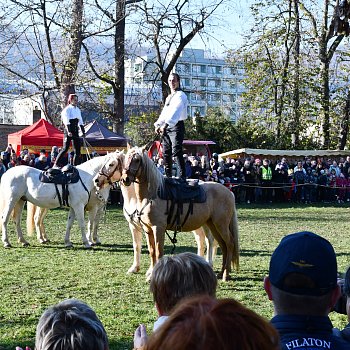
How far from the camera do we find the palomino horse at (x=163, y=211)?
9500 mm

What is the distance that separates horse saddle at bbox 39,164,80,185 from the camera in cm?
1335

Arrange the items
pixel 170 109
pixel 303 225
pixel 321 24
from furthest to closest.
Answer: pixel 321 24 → pixel 303 225 → pixel 170 109

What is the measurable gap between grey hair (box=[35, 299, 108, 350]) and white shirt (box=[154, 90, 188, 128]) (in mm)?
7681

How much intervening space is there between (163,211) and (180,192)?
431mm

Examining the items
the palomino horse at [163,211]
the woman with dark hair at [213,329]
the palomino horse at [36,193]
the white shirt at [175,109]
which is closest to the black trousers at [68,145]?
the palomino horse at [36,193]

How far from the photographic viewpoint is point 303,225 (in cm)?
1817

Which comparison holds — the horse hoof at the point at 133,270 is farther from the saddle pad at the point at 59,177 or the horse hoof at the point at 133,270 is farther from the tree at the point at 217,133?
the tree at the point at 217,133

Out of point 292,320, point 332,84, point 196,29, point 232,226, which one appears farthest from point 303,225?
point 332,84

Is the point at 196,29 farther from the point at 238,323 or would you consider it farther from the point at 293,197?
the point at 238,323

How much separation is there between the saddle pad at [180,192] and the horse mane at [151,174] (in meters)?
0.11

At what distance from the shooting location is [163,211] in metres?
9.73

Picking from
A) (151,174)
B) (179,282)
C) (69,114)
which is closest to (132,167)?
(151,174)

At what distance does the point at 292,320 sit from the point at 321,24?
37.6 meters

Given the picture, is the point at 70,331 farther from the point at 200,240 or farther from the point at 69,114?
the point at 69,114
